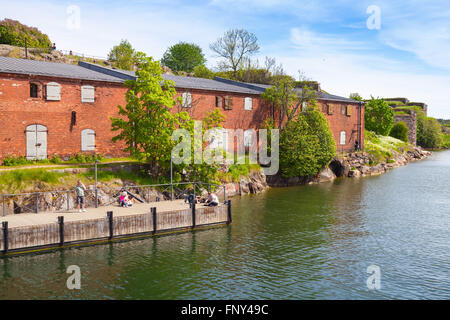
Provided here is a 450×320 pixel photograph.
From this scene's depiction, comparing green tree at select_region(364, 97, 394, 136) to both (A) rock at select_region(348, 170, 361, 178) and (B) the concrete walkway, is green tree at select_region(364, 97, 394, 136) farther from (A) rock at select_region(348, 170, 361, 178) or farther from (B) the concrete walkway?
(B) the concrete walkway

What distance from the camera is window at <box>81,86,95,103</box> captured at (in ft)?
120

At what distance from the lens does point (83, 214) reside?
2534cm

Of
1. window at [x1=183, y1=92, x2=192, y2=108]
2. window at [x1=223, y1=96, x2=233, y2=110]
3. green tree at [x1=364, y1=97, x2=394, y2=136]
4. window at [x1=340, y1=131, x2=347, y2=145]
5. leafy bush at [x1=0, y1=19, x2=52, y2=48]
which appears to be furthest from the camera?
green tree at [x1=364, y1=97, x2=394, y2=136]

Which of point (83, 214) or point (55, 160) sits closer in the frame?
point (83, 214)

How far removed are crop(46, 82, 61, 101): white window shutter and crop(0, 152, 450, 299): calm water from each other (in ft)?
54.3

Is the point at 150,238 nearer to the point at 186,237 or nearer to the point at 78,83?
the point at 186,237

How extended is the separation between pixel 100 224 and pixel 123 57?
64178mm

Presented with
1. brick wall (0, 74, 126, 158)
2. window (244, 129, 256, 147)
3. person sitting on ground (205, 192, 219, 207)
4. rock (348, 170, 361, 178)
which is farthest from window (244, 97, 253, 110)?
person sitting on ground (205, 192, 219, 207)

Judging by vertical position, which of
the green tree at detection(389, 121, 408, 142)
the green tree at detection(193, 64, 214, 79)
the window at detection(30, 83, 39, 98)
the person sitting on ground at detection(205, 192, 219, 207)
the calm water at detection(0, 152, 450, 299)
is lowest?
the calm water at detection(0, 152, 450, 299)

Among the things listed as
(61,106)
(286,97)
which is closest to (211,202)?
(61,106)

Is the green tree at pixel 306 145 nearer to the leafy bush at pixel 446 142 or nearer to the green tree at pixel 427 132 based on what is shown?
the green tree at pixel 427 132

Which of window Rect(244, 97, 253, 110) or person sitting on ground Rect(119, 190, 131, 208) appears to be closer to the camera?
person sitting on ground Rect(119, 190, 131, 208)

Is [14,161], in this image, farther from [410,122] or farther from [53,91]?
[410,122]

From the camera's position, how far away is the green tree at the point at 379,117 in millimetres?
83125
